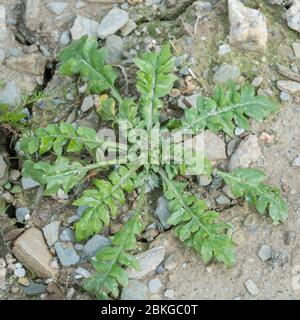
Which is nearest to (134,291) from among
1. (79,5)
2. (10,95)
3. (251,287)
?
(251,287)

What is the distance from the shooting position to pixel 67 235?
3689 mm

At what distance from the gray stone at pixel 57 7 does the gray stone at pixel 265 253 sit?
2027 mm

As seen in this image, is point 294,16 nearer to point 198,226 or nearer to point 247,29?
point 247,29

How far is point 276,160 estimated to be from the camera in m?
3.85

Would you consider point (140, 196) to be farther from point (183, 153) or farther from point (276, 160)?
point (276, 160)

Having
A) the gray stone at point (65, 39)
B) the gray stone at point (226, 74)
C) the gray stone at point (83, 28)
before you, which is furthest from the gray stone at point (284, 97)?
the gray stone at point (65, 39)

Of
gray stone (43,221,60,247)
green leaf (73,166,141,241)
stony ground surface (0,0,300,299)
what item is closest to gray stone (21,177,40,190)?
stony ground surface (0,0,300,299)

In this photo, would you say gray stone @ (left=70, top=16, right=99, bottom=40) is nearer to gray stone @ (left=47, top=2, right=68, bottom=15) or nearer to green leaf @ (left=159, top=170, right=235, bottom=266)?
gray stone @ (left=47, top=2, right=68, bottom=15)

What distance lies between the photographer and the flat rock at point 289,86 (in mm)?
3989

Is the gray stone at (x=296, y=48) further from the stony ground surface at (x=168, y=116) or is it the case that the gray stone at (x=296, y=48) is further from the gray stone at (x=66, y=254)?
→ the gray stone at (x=66, y=254)

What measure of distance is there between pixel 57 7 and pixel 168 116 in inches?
43.4

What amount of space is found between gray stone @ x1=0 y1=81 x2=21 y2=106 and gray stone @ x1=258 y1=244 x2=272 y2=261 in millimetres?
1703

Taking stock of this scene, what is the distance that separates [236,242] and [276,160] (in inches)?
21.9
